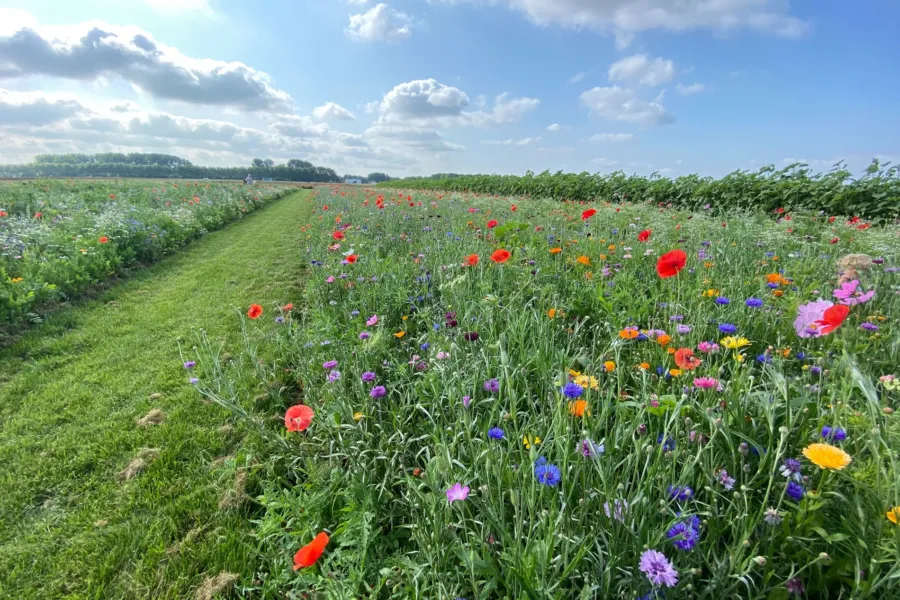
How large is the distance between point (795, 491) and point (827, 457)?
26 cm

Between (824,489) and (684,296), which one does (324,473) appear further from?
(684,296)

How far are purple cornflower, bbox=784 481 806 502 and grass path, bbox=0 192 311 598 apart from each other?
182cm

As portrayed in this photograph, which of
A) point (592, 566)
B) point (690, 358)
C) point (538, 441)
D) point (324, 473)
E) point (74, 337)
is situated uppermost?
point (690, 358)

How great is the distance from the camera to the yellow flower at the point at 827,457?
0.92 metres

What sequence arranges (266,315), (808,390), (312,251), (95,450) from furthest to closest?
(312,251)
(266,315)
(95,450)
(808,390)

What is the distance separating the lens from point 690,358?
1617mm

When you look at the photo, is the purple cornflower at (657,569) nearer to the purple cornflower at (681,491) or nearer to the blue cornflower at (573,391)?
the purple cornflower at (681,491)

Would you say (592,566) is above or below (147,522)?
above

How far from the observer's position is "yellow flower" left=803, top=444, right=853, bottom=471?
922 millimetres

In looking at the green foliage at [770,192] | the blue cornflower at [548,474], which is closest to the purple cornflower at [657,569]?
the blue cornflower at [548,474]

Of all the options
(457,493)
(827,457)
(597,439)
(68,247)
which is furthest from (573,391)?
(68,247)

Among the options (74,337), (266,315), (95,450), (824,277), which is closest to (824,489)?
(824,277)

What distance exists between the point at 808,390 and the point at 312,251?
5722 mm

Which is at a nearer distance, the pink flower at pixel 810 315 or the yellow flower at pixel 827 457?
the yellow flower at pixel 827 457
